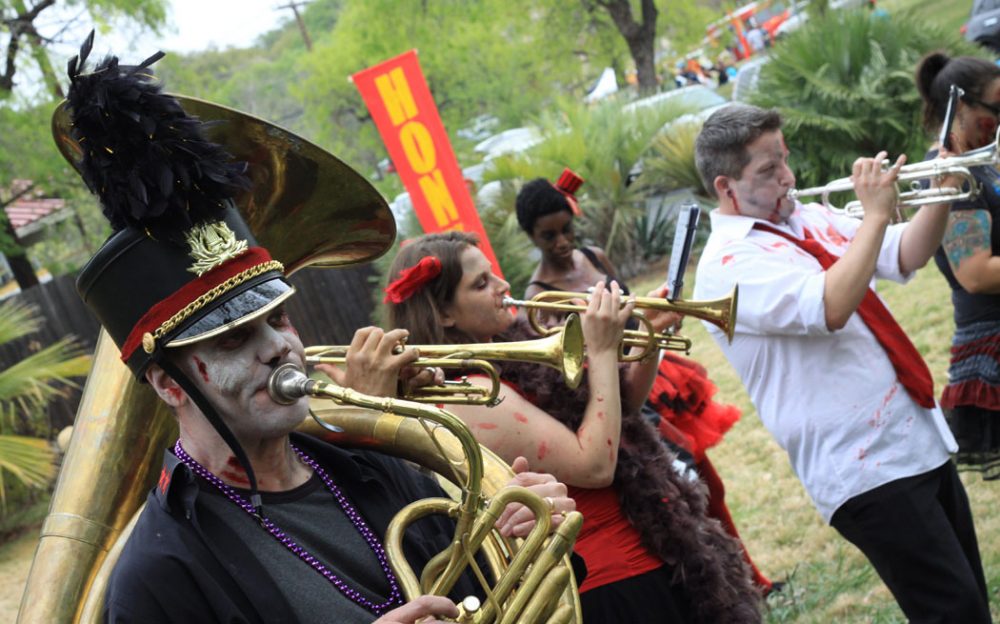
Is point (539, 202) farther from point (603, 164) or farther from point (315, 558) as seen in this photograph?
point (603, 164)

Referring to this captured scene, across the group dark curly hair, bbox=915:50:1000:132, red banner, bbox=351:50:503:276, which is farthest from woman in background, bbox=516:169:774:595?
red banner, bbox=351:50:503:276

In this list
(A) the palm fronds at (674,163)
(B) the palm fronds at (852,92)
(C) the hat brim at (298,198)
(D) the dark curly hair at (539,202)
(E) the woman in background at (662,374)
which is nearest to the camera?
(C) the hat brim at (298,198)

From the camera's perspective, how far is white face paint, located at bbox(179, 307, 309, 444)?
2004 mm

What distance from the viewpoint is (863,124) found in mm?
12055

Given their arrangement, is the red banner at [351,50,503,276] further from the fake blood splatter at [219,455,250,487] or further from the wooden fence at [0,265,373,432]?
the fake blood splatter at [219,455,250,487]

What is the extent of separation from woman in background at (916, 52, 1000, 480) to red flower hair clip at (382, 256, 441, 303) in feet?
7.02

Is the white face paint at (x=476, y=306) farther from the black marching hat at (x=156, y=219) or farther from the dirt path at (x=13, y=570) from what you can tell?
the dirt path at (x=13, y=570)

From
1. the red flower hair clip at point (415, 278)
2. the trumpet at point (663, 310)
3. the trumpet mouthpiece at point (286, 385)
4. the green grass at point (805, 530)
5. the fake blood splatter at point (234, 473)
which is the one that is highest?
the trumpet mouthpiece at point (286, 385)

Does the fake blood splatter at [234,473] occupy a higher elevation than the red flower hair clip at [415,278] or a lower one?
lower

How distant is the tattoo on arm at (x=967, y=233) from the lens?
398 cm

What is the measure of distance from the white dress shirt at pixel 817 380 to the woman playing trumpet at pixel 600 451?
1.44 ft

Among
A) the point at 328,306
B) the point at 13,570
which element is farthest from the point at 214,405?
the point at 328,306

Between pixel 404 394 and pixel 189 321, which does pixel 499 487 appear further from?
pixel 189 321

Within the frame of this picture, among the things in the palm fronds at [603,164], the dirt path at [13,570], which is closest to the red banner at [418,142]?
the dirt path at [13,570]
